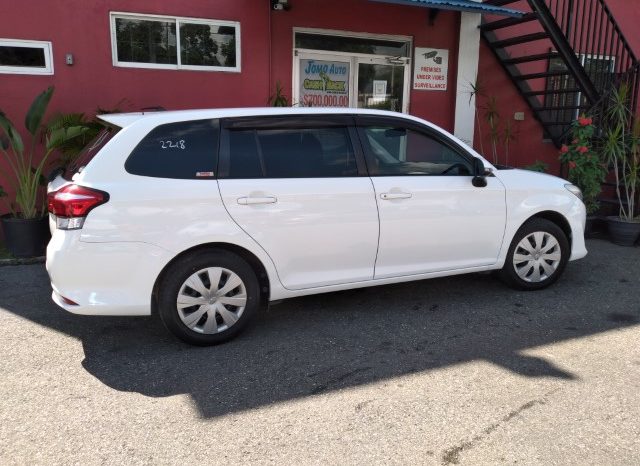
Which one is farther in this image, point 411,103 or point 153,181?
point 411,103

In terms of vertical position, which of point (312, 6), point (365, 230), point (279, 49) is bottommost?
point (365, 230)

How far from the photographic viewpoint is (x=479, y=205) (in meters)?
4.60

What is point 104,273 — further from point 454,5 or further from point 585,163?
point 585,163

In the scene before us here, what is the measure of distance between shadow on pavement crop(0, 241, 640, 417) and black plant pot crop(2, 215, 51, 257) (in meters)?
0.68

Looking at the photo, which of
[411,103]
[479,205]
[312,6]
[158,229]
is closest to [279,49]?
[312,6]

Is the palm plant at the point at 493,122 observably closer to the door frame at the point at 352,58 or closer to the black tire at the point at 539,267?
the door frame at the point at 352,58

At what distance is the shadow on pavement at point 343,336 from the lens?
346cm

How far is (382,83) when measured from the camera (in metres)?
8.67

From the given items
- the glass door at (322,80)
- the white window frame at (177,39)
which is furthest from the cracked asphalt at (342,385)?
the glass door at (322,80)

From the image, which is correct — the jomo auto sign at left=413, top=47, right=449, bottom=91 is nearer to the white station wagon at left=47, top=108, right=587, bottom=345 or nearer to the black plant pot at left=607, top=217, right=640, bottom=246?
the black plant pot at left=607, top=217, right=640, bottom=246

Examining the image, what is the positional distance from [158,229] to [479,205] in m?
2.63

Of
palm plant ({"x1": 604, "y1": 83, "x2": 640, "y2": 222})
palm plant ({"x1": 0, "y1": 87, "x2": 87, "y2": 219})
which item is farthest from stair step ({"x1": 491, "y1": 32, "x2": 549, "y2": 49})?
palm plant ({"x1": 0, "y1": 87, "x2": 87, "y2": 219})

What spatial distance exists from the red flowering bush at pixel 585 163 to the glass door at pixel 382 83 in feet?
8.78

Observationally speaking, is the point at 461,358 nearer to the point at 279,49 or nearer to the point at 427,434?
the point at 427,434
